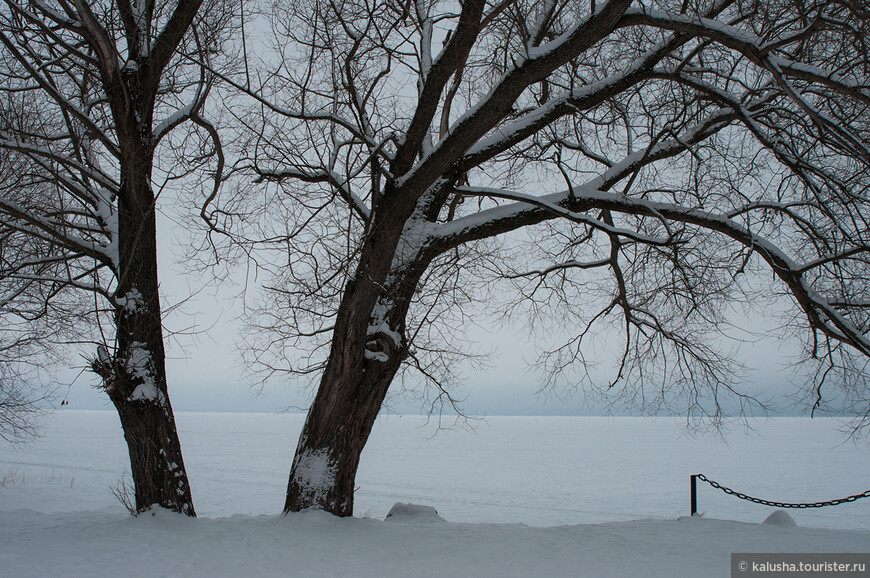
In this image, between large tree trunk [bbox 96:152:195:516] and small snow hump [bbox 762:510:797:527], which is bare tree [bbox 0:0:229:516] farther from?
small snow hump [bbox 762:510:797:527]

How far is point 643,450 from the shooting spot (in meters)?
35.5

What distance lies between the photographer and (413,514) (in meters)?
8.21

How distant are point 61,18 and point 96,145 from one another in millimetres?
2984

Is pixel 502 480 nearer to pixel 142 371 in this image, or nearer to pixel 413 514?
pixel 413 514

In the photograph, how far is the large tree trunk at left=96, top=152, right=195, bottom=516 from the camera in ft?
22.9

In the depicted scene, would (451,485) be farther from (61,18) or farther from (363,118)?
(61,18)

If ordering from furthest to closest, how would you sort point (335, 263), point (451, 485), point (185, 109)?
point (451, 485), point (185, 109), point (335, 263)

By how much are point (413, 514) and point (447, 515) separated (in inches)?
242

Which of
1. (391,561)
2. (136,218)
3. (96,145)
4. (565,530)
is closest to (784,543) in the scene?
(565,530)

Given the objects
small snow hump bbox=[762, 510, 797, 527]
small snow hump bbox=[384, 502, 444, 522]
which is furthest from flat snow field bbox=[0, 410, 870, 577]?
small snow hump bbox=[762, 510, 797, 527]

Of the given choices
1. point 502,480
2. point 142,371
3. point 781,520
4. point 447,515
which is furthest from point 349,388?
point 502,480

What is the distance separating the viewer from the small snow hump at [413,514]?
7.98 meters

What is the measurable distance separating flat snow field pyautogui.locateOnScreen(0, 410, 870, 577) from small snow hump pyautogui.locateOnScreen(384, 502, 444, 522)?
0.05 m

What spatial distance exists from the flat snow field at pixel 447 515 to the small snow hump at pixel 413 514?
5 centimetres
